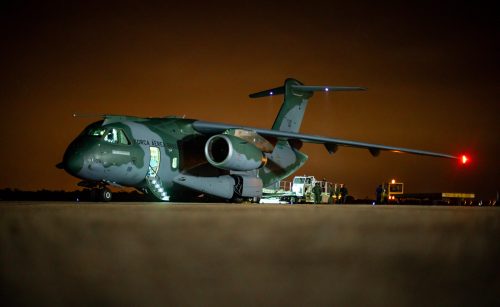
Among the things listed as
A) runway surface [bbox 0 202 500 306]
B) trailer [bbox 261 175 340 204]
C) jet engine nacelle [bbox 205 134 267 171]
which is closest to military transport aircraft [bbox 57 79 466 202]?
jet engine nacelle [bbox 205 134 267 171]

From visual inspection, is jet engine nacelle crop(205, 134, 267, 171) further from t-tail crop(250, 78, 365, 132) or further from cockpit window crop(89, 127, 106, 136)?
t-tail crop(250, 78, 365, 132)

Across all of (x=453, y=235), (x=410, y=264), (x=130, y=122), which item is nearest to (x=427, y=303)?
(x=410, y=264)

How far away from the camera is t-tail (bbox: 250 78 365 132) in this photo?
25.6 metres

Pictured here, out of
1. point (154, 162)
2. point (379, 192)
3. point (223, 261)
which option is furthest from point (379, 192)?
point (223, 261)

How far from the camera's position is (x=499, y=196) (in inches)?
1073

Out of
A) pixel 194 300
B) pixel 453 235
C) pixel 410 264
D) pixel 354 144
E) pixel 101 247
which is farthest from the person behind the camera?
pixel 354 144

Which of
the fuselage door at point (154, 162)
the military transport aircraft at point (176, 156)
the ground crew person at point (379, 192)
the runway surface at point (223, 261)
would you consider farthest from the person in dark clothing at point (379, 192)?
the runway surface at point (223, 261)

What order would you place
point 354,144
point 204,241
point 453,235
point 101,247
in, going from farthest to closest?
1. point 354,144
2. point 453,235
3. point 204,241
4. point 101,247

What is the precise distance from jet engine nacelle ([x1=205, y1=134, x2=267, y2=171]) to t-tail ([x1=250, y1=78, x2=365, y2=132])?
615cm

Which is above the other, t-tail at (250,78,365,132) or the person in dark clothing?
t-tail at (250,78,365,132)

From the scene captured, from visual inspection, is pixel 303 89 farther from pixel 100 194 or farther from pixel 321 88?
pixel 100 194

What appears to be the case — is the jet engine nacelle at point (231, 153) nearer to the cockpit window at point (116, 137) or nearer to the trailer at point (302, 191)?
the cockpit window at point (116, 137)

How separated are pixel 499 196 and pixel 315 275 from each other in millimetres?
24796

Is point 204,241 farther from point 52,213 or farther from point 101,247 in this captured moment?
point 52,213
